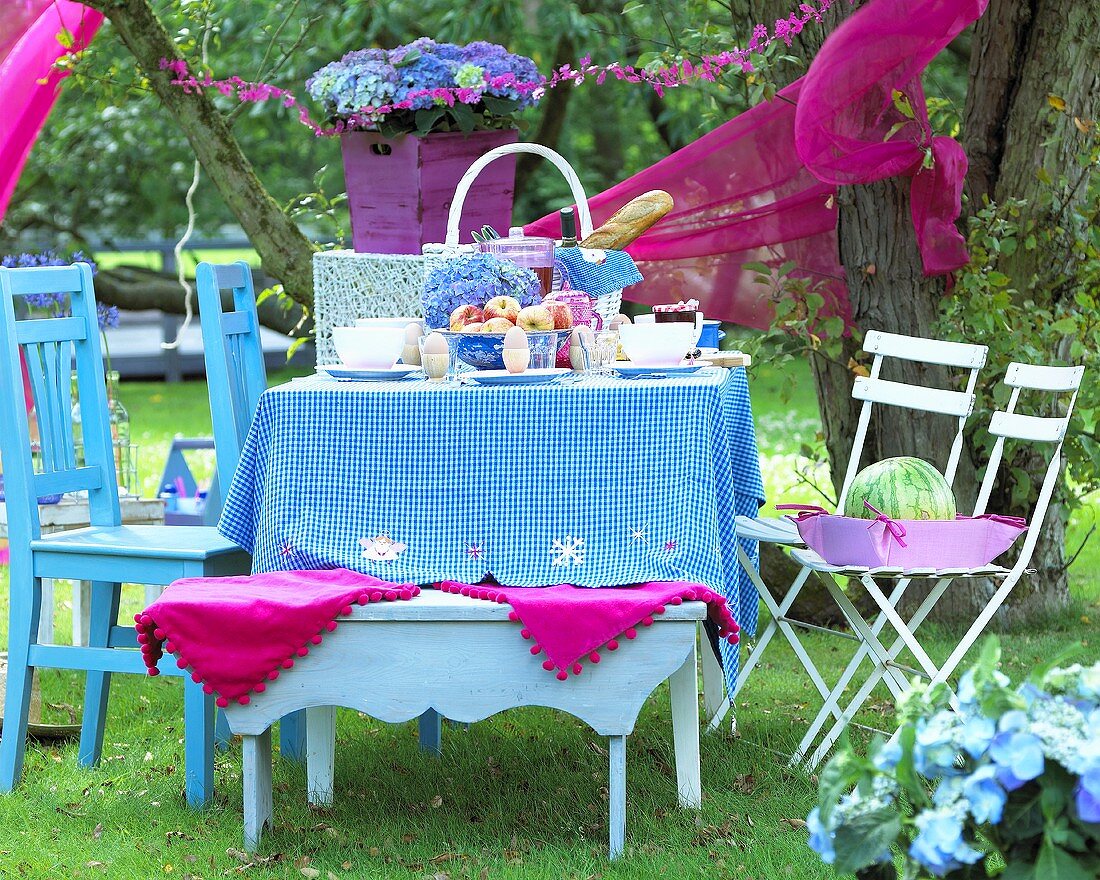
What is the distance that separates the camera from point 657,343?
3.45m

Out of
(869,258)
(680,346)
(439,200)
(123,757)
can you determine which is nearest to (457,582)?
(680,346)

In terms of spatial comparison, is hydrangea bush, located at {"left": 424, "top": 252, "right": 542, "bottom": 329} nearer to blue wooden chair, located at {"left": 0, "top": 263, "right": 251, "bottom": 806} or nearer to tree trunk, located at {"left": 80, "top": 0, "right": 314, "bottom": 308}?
blue wooden chair, located at {"left": 0, "top": 263, "right": 251, "bottom": 806}

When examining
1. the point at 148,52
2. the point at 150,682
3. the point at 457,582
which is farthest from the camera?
the point at 148,52

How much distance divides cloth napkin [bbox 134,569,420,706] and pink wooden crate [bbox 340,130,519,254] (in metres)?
1.77

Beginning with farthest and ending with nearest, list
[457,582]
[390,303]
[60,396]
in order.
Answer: [390,303]
[60,396]
[457,582]

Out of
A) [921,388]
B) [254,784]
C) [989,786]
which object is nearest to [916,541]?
[921,388]

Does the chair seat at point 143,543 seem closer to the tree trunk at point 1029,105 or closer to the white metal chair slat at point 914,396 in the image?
the white metal chair slat at point 914,396

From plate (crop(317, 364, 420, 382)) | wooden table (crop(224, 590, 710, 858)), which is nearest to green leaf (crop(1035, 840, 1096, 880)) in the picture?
wooden table (crop(224, 590, 710, 858))

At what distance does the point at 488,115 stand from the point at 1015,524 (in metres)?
2.05

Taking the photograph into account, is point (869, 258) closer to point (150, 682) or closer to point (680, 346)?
point (680, 346)

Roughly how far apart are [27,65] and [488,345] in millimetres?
2820

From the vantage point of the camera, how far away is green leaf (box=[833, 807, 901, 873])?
1.90 m

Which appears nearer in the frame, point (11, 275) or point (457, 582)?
point (457, 582)

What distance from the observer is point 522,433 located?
10.7 ft
